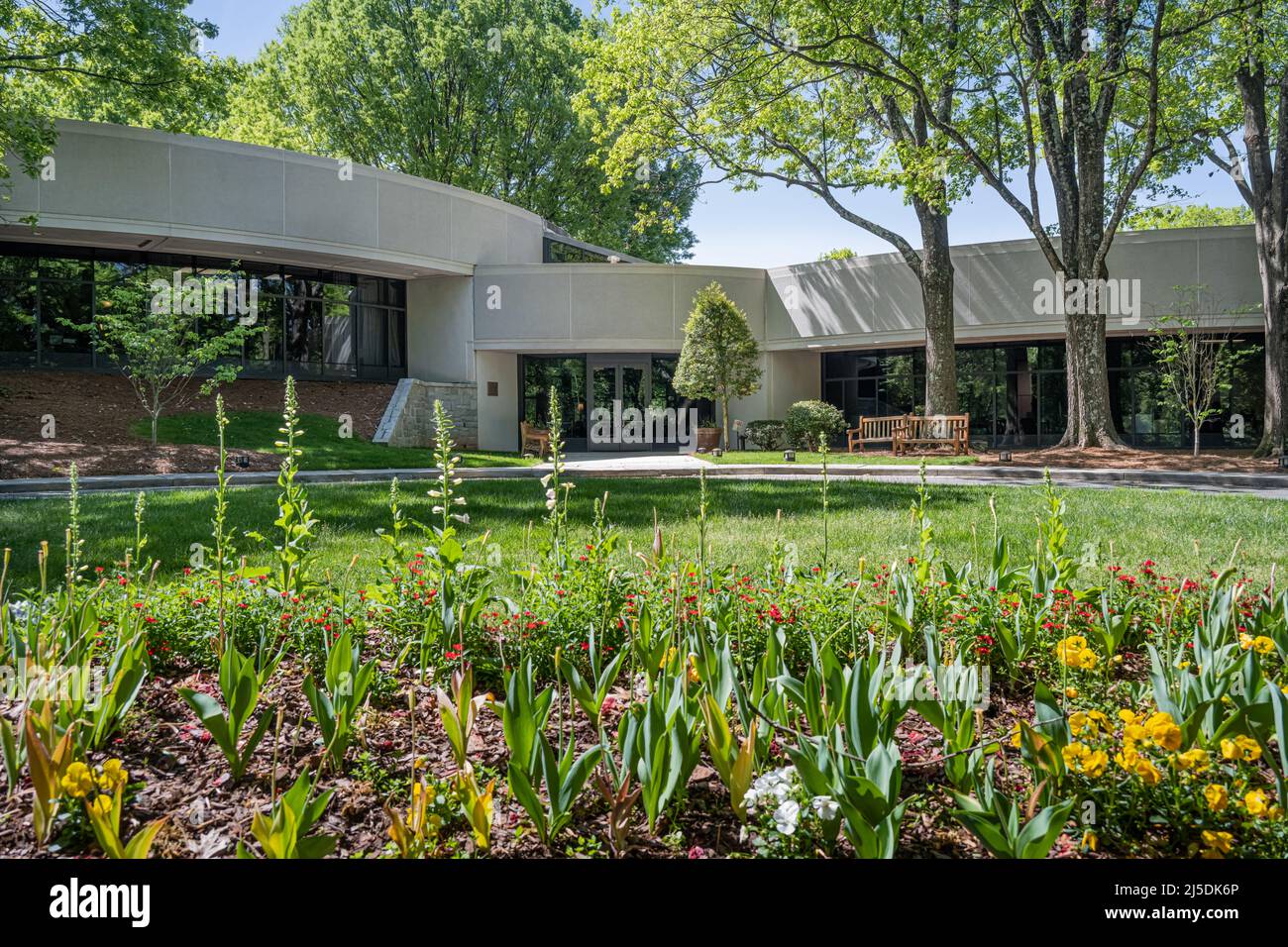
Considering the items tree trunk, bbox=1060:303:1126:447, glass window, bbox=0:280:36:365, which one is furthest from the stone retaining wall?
tree trunk, bbox=1060:303:1126:447

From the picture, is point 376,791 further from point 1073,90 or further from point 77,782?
point 1073,90

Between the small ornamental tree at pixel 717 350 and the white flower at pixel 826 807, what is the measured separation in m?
18.3

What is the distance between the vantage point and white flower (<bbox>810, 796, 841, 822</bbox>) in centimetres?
198

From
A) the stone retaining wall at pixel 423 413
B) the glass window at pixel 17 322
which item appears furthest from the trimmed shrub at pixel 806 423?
the glass window at pixel 17 322

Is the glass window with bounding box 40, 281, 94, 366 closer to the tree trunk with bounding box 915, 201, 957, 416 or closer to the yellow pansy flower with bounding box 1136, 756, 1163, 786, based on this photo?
the tree trunk with bounding box 915, 201, 957, 416

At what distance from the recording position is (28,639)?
296 centimetres

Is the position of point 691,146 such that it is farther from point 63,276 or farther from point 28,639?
point 28,639

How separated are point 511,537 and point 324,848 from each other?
4.91m

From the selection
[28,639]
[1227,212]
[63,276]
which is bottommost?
[28,639]

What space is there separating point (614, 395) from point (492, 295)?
468cm

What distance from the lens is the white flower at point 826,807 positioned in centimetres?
198

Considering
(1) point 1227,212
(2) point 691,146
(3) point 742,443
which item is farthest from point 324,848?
(1) point 1227,212

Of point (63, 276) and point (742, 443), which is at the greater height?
point (63, 276)

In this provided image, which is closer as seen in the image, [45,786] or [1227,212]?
[45,786]
